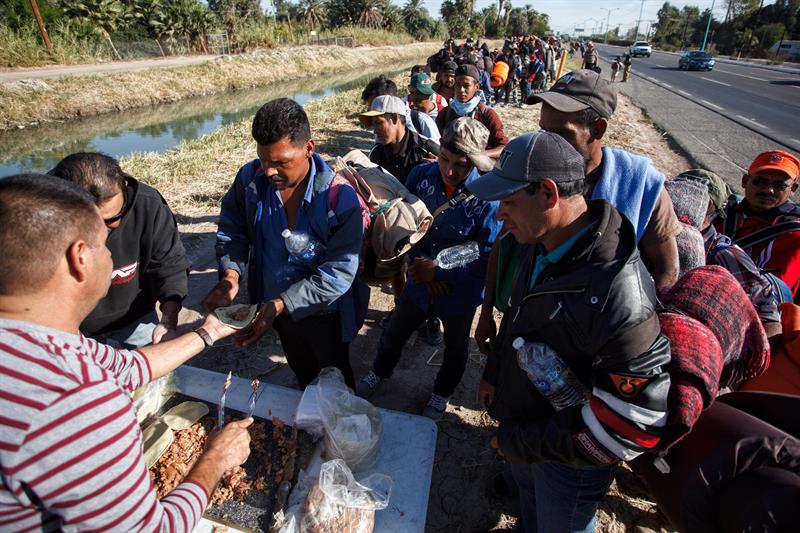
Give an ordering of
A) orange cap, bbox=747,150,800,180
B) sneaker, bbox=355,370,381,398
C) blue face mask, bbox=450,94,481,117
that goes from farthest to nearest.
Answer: blue face mask, bbox=450,94,481,117 < sneaker, bbox=355,370,381,398 < orange cap, bbox=747,150,800,180

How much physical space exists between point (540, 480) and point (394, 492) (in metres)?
0.58

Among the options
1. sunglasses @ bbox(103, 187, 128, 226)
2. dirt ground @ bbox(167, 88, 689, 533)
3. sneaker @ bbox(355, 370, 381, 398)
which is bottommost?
dirt ground @ bbox(167, 88, 689, 533)

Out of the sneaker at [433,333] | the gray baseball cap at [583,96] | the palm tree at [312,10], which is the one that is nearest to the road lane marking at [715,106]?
the sneaker at [433,333]

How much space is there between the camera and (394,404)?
3133 millimetres

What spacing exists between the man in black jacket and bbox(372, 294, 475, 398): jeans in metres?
1.31

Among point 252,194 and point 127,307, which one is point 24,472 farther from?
point 127,307

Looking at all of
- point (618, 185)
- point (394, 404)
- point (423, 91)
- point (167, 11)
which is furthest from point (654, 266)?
point (167, 11)

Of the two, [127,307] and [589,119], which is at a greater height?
[589,119]

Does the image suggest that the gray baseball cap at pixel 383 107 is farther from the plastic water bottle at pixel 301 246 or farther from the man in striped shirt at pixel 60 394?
the man in striped shirt at pixel 60 394

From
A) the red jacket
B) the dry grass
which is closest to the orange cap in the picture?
the red jacket

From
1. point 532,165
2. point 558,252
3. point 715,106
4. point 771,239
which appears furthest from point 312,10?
point 558,252

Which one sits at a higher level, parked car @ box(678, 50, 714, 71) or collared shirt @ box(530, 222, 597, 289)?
parked car @ box(678, 50, 714, 71)

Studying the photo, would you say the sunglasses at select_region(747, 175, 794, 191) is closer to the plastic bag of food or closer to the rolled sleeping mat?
the plastic bag of food

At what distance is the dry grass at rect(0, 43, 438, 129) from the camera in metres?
12.7
